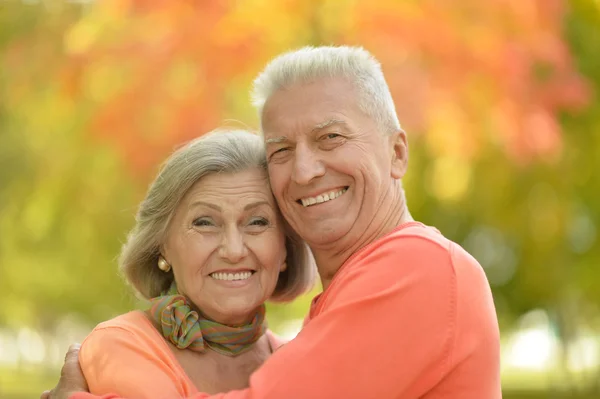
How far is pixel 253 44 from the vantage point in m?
8.77

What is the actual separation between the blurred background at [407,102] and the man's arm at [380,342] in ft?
9.40

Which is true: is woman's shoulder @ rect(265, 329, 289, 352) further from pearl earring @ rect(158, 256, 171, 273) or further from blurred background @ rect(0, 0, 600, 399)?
blurred background @ rect(0, 0, 600, 399)

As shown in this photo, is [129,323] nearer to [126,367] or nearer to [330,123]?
[126,367]

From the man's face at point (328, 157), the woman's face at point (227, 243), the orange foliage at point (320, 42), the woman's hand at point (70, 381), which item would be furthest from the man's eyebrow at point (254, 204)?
the orange foliage at point (320, 42)

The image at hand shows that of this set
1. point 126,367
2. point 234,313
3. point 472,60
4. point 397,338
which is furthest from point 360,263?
point 472,60

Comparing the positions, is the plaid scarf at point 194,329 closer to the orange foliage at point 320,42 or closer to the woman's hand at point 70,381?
the woman's hand at point 70,381

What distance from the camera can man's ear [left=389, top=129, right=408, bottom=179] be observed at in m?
3.61

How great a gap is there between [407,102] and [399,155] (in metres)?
5.52

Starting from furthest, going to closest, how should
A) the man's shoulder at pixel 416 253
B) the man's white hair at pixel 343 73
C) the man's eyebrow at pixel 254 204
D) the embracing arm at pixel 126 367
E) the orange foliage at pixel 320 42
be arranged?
1. the orange foliage at pixel 320 42
2. the man's eyebrow at pixel 254 204
3. the man's white hair at pixel 343 73
4. the embracing arm at pixel 126 367
5. the man's shoulder at pixel 416 253

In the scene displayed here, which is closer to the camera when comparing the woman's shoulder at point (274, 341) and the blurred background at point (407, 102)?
the woman's shoulder at point (274, 341)

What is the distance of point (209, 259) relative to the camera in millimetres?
3559

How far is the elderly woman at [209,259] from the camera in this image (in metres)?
3.50

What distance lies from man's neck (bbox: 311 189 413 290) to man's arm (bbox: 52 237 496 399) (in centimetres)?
48

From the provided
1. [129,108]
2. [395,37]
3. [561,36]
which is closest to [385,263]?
[395,37]
